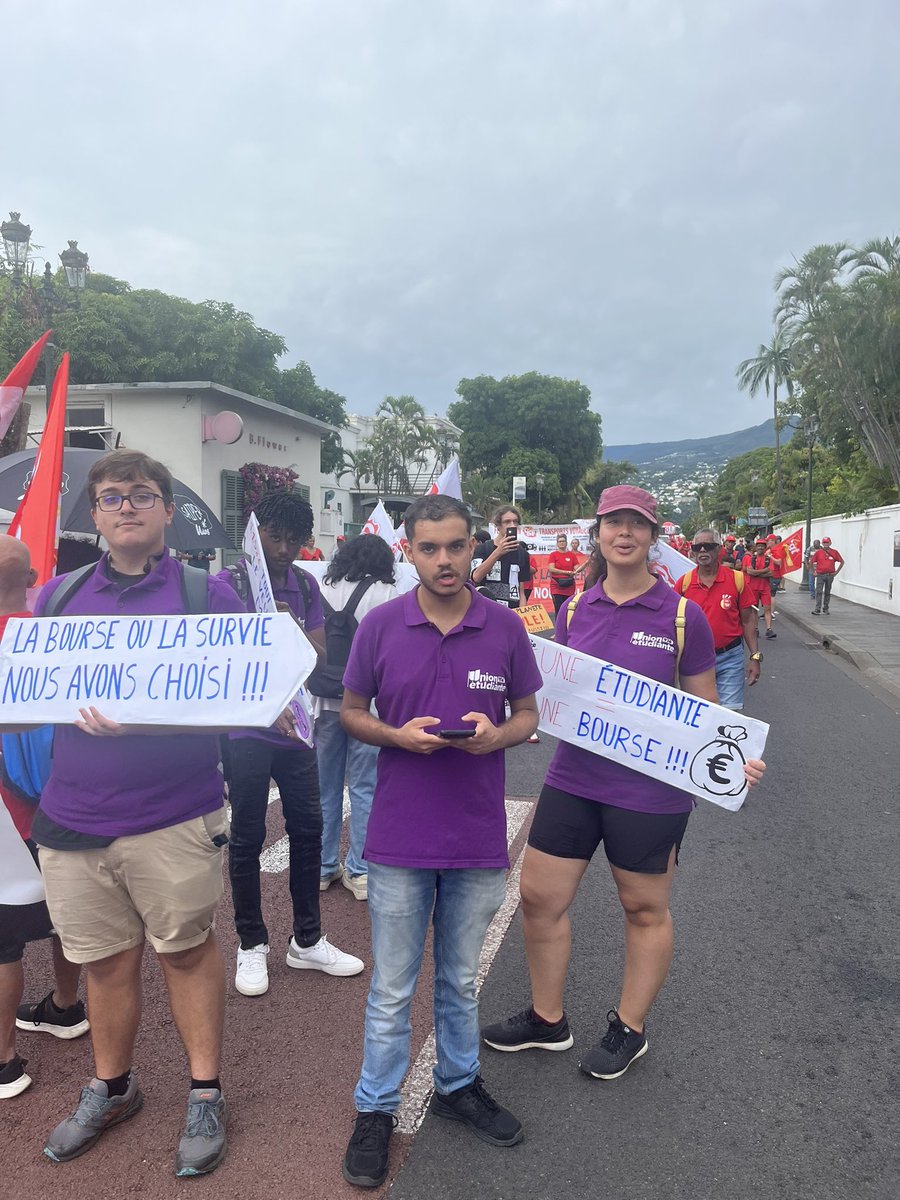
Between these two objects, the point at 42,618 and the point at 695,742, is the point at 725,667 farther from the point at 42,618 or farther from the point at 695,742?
the point at 42,618

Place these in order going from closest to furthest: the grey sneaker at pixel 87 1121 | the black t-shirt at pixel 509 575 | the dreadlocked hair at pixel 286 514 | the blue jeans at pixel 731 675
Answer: the grey sneaker at pixel 87 1121 → the dreadlocked hair at pixel 286 514 → the blue jeans at pixel 731 675 → the black t-shirt at pixel 509 575

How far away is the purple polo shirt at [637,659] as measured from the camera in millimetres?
3039

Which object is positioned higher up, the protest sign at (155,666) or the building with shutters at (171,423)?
the building with shutters at (171,423)

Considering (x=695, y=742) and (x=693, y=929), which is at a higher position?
(x=695, y=742)

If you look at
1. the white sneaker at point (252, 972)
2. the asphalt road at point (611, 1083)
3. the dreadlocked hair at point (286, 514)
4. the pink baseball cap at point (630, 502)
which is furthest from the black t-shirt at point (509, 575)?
the pink baseball cap at point (630, 502)

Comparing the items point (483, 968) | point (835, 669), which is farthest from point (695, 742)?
point (835, 669)

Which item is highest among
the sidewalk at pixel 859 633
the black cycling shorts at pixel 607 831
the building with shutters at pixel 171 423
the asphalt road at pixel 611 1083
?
the building with shutters at pixel 171 423

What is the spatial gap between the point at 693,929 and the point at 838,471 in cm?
5651

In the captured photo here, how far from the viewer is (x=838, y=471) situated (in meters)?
55.1

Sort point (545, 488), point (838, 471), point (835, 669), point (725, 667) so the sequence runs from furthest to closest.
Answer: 1. point (545, 488)
2. point (838, 471)
3. point (835, 669)
4. point (725, 667)

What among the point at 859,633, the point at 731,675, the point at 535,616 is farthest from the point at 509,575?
the point at 859,633

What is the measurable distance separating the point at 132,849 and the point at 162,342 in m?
32.1

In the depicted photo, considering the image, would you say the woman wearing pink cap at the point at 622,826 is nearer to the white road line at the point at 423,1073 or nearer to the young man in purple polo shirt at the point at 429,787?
the white road line at the point at 423,1073

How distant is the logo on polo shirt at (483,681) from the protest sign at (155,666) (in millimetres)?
458
